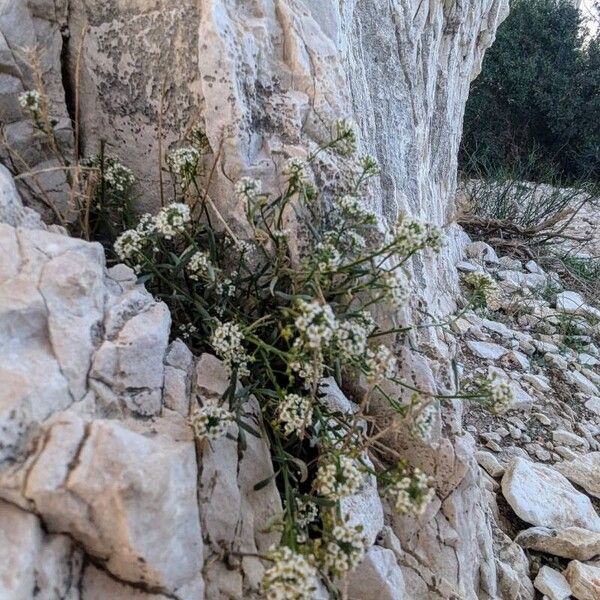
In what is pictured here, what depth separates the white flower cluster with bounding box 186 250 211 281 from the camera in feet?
5.89

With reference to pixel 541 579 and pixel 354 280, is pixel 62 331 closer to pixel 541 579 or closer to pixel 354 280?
pixel 354 280

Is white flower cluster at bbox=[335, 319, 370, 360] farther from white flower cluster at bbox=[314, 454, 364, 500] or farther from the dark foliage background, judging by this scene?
the dark foliage background

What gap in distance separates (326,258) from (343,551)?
30.3 inches

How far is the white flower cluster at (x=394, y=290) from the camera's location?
1.65 metres

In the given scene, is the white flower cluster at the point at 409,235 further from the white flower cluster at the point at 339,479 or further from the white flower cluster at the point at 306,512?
the white flower cluster at the point at 306,512

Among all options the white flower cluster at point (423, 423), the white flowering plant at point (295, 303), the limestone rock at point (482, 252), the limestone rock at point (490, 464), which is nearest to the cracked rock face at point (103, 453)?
the white flowering plant at point (295, 303)

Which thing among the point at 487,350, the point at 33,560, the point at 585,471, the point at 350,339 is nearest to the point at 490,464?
the point at 585,471

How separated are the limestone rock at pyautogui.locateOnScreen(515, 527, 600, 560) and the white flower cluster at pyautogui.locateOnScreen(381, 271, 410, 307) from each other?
1.39 meters

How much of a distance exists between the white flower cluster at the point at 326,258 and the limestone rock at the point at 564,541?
1.49 metres

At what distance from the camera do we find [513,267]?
5.57m

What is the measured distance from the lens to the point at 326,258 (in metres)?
1.72

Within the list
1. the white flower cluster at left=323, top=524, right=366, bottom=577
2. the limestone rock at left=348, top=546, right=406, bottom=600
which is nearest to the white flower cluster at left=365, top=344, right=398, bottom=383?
the white flower cluster at left=323, top=524, right=366, bottom=577

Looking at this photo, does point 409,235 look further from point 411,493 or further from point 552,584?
point 552,584

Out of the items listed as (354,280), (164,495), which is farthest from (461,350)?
(164,495)
